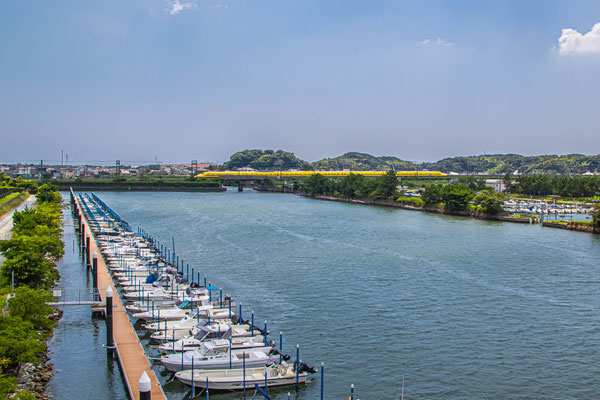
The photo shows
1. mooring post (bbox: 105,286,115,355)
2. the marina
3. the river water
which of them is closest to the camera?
the marina

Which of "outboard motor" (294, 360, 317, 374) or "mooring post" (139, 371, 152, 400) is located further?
"outboard motor" (294, 360, 317, 374)

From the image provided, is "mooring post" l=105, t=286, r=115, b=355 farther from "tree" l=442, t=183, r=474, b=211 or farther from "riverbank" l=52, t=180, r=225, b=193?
"riverbank" l=52, t=180, r=225, b=193

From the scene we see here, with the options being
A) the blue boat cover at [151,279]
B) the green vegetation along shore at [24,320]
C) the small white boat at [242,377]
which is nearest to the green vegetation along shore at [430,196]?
the blue boat cover at [151,279]

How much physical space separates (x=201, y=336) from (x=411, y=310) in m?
14.4

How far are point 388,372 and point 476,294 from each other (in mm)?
15981

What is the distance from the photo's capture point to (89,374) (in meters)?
A: 25.0

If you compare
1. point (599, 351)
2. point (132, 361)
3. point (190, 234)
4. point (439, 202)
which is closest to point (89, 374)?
point (132, 361)

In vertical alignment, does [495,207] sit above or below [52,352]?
above

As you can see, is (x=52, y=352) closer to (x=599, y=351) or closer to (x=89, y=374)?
(x=89, y=374)

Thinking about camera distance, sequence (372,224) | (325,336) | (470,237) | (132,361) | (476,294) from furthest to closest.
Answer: (372,224), (470,237), (476,294), (325,336), (132,361)

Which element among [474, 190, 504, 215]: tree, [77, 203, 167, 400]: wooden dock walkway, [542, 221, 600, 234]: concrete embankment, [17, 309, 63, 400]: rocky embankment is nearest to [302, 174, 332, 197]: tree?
[474, 190, 504, 215]: tree

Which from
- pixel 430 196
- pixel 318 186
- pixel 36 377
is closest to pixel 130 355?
pixel 36 377

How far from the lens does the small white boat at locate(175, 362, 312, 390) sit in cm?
2331

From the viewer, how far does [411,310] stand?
3519 cm
